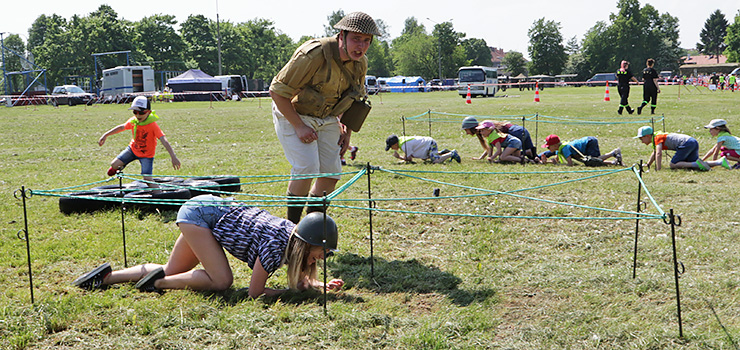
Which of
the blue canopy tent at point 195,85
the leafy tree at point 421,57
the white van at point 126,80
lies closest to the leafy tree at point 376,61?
the leafy tree at point 421,57

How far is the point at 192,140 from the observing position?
15.2m

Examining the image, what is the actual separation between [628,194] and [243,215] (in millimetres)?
5264

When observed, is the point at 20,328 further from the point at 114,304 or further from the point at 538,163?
the point at 538,163

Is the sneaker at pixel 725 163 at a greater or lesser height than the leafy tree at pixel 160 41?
lesser

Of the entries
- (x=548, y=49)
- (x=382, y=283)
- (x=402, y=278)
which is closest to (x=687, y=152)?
(x=402, y=278)

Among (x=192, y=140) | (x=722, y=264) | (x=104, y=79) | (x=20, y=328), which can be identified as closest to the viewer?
(x=20, y=328)

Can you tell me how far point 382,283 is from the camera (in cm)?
461

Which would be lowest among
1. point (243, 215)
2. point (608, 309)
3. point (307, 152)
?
point (608, 309)

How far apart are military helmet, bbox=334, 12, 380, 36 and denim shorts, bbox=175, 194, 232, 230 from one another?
5.18 ft

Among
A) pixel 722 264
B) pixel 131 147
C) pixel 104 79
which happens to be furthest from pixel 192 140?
pixel 104 79

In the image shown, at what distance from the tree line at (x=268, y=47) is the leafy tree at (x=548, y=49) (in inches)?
6.8

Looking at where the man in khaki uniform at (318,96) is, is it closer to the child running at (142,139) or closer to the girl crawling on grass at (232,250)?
the girl crawling on grass at (232,250)

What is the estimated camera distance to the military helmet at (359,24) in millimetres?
4457

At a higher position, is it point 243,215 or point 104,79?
point 104,79
